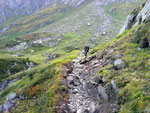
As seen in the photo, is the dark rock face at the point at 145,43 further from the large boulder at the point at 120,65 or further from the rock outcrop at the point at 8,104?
the rock outcrop at the point at 8,104

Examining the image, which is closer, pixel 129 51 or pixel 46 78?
pixel 129 51

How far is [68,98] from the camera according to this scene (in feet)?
49.9

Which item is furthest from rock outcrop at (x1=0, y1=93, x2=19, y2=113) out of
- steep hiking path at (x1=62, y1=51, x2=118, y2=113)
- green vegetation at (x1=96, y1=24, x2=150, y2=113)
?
green vegetation at (x1=96, y1=24, x2=150, y2=113)

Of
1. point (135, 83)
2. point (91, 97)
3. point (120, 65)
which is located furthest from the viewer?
point (120, 65)

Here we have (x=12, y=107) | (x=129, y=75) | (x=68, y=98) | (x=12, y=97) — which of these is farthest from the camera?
(x=12, y=97)

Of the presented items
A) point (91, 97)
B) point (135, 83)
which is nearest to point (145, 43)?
point (135, 83)

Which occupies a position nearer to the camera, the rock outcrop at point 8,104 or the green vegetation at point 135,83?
the green vegetation at point 135,83

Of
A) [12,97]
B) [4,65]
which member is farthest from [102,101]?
[4,65]

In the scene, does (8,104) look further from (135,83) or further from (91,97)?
(135,83)

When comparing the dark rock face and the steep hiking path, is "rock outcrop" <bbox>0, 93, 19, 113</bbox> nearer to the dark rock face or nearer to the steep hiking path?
the steep hiking path

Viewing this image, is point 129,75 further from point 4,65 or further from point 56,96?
point 4,65

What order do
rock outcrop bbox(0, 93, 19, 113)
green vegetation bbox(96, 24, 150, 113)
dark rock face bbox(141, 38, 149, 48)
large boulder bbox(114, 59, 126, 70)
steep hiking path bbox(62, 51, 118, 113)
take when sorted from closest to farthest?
green vegetation bbox(96, 24, 150, 113) → steep hiking path bbox(62, 51, 118, 113) → large boulder bbox(114, 59, 126, 70) → dark rock face bbox(141, 38, 149, 48) → rock outcrop bbox(0, 93, 19, 113)

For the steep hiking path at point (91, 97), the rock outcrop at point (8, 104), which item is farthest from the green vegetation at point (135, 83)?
the rock outcrop at point (8, 104)

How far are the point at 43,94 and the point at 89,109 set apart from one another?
7.25 m
